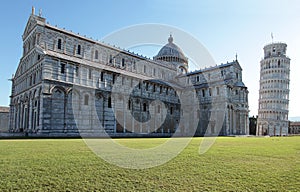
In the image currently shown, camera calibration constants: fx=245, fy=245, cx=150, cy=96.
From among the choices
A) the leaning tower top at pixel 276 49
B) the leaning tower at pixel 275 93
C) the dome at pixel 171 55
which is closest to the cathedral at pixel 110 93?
the dome at pixel 171 55

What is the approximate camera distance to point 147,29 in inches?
535

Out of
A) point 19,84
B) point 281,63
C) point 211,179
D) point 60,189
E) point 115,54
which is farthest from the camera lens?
point 281,63

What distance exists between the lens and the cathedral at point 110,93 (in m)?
34.5

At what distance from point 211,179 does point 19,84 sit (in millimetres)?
44062

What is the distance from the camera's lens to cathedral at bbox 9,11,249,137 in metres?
34.5

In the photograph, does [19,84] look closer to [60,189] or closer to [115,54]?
[115,54]

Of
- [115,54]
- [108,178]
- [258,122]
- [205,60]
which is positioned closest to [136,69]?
[115,54]

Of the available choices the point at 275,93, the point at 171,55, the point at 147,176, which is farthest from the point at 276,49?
the point at 147,176

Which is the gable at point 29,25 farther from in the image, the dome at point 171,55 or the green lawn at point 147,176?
the green lawn at point 147,176

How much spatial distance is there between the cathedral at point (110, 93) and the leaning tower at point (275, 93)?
3549 cm

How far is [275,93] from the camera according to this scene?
84.4 meters

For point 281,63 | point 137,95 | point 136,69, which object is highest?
point 281,63

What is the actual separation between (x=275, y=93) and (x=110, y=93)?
6608 cm

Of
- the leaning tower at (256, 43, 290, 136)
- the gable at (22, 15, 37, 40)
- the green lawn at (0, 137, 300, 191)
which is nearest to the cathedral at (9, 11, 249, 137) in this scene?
the gable at (22, 15, 37, 40)
